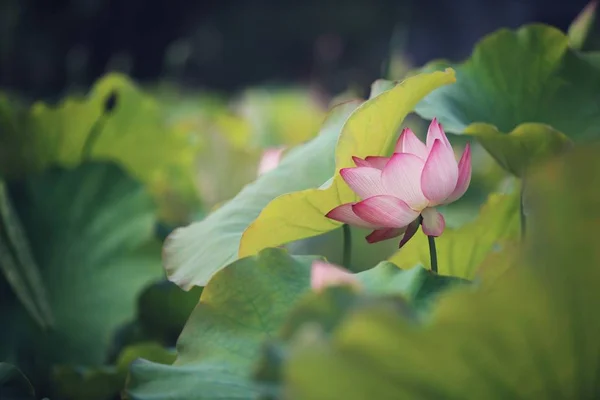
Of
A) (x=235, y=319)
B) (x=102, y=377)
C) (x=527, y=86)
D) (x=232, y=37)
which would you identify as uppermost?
(x=232, y=37)

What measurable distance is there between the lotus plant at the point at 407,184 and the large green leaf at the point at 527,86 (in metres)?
0.16

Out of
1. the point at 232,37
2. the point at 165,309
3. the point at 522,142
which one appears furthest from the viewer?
the point at 232,37

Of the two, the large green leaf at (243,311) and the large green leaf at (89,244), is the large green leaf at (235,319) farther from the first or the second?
the large green leaf at (89,244)

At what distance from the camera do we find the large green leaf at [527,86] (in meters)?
0.69

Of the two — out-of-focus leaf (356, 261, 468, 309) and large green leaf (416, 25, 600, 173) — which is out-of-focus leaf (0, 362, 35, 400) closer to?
out-of-focus leaf (356, 261, 468, 309)

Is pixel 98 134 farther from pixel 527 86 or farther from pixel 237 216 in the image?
pixel 527 86

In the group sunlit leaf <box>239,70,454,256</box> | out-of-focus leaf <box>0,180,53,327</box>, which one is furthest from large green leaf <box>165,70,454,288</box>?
out-of-focus leaf <box>0,180,53,327</box>

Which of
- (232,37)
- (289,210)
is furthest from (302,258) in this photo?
(232,37)

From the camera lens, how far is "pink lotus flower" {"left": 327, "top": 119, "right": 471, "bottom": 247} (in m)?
0.49

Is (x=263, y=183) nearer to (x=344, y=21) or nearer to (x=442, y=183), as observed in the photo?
(x=442, y=183)

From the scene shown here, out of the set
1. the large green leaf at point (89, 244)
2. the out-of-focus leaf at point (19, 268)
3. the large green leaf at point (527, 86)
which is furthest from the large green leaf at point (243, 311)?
the large green leaf at point (89, 244)

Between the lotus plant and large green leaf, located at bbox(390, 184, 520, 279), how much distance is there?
0.12 meters

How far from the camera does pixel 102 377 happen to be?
65cm

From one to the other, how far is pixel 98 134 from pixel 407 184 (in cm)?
71
